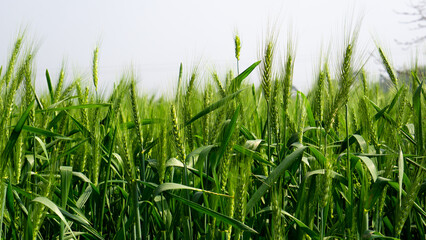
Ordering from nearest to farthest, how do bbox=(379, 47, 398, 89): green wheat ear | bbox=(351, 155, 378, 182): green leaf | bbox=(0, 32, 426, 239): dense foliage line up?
bbox=(0, 32, 426, 239): dense foliage → bbox=(351, 155, 378, 182): green leaf → bbox=(379, 47, 398, 89): green wheat ear

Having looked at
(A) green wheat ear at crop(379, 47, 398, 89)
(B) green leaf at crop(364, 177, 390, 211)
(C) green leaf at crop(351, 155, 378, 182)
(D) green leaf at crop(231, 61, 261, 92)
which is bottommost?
(B) green leaf at crop(364, 177, 390, 211)

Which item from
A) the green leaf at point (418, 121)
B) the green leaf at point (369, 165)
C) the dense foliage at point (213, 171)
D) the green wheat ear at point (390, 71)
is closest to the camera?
the dense foliage at point (213, 171)

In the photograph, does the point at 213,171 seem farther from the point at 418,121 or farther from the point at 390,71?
the point at 390,71

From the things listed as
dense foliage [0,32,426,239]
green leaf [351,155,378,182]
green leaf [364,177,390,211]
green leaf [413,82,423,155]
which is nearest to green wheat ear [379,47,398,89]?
dense foliage [0,32,426,239]

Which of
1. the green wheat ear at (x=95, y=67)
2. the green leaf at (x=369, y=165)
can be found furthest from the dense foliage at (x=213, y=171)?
the green wheat ear at (x=95, y=67)

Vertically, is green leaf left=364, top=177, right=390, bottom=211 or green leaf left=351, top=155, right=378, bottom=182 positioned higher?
green leaf left=351, top=155, right=378, bottom=182

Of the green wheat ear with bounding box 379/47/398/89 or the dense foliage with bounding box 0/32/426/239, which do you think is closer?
the dense foliage with bounding box 0/32/426/239

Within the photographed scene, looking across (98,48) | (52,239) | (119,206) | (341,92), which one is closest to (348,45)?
(341,92)

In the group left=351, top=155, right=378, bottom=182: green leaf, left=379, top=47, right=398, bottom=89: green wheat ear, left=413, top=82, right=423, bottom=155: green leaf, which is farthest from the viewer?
left=379, top=47, right=398, bottom=89: green wheat ear

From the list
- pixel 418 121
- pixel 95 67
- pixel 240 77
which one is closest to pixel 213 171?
pixel 240 77

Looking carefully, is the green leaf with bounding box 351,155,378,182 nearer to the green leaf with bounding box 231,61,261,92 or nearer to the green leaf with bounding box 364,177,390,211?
the green leaf with bounding box 364,177,390,211

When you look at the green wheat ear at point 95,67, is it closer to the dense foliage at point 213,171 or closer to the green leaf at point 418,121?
the dense foliage at point 213,171

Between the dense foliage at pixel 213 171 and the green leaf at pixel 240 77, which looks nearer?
the dense foliage at pixel 213 171

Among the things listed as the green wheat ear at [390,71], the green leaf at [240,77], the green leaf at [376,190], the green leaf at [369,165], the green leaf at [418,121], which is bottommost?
the green leaf at [376,190]
